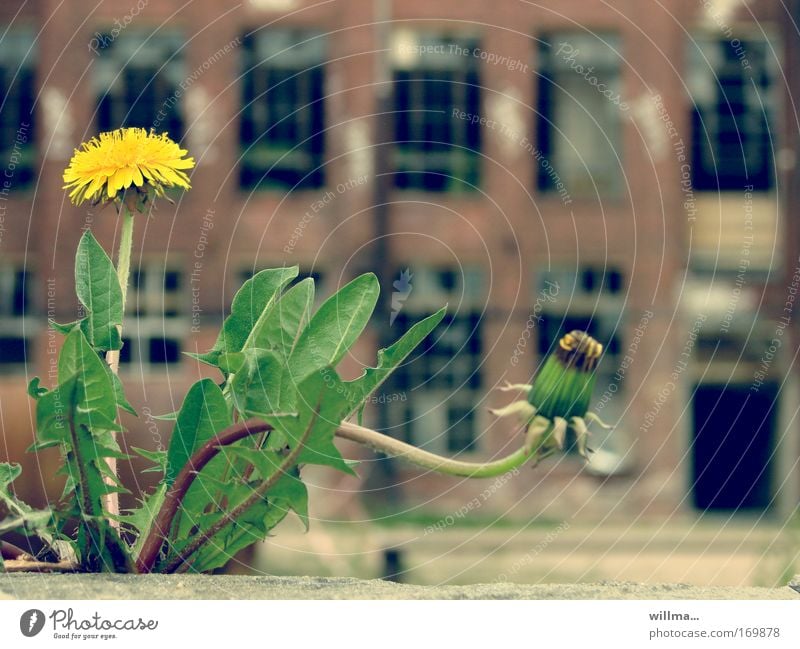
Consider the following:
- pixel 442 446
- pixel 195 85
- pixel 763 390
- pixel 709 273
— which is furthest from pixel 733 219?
pixel 195 85

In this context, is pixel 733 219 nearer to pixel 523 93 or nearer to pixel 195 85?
pixel 523 93

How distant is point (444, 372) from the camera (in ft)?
42.1

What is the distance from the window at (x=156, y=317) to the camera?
11.3 m

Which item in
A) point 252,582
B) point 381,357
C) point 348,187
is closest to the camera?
point 381,357

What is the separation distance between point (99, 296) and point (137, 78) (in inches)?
444

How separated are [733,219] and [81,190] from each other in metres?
12.4

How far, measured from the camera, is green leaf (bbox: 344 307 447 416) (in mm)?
1397

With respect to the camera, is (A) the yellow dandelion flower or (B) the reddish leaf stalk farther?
(A) the yellow dandelion flower

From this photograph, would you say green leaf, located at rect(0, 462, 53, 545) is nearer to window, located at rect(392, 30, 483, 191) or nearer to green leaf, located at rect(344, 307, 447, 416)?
green leaf, located at rect(344, 307, 447, 416)

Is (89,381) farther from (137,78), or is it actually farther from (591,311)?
(137,78)

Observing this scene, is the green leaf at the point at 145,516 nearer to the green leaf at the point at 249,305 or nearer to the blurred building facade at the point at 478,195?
the green leaf at the point at 249,305

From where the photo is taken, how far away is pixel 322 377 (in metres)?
1.33
